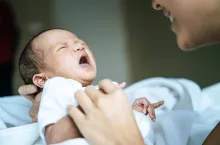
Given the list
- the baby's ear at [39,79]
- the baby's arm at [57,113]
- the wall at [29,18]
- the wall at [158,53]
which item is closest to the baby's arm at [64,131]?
the baby's arm at [57,113]

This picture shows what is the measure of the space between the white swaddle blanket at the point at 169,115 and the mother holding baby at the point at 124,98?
1.8 inches

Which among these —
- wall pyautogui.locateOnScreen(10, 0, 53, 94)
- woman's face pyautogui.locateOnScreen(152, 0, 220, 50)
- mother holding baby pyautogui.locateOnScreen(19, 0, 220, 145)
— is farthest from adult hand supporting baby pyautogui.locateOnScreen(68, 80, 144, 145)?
wall pyautogui.locateOnScreen(10, 0, 53, 94)

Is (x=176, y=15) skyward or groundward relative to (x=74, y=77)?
skyward

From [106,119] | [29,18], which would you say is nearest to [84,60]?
[106,119]

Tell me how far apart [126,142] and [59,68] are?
0.30 meters

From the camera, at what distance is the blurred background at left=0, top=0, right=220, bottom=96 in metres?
1.43

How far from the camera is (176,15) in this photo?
0.64 meters

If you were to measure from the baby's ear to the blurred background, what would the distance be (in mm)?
613

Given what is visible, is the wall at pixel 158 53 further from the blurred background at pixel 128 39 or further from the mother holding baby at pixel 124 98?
the mother holding baby at pixel 124 98

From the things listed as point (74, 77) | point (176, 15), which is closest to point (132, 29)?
point (74, 77)

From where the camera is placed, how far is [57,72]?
0.81 metres

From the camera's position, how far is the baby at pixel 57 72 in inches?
26.5

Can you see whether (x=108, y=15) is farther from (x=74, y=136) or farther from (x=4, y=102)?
(x=74, y=136)

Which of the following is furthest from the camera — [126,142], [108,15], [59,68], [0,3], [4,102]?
[108,15]
